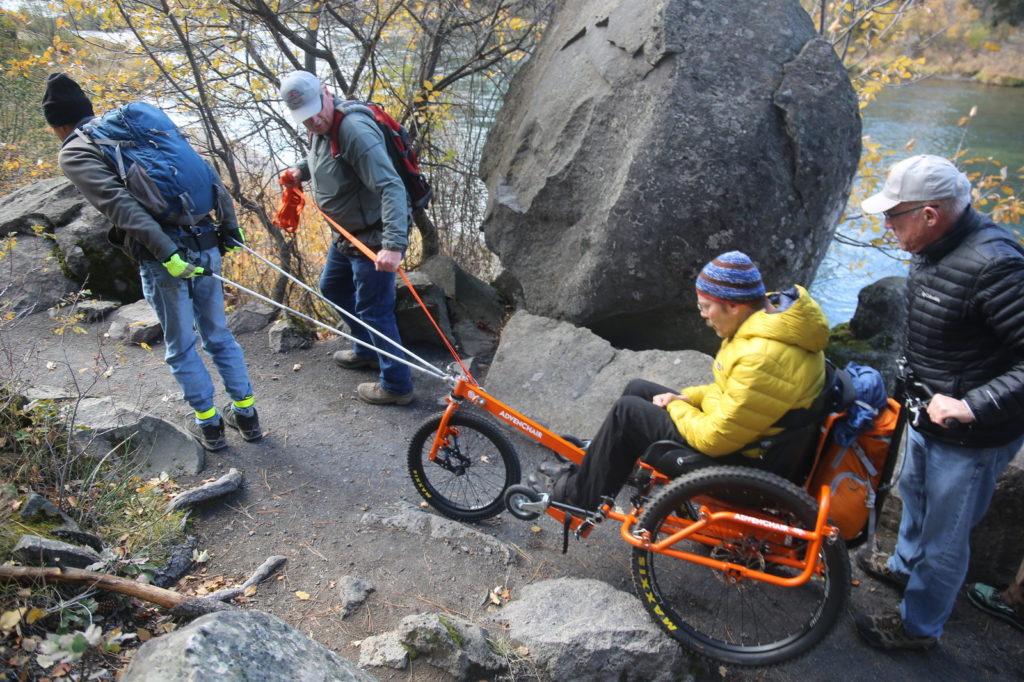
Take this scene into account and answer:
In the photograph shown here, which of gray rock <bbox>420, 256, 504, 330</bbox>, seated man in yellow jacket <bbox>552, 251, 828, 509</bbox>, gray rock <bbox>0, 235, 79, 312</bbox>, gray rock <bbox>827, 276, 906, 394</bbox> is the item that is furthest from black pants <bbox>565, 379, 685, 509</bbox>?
gray rock <bbox>0, 235, 79, 312</bbox>

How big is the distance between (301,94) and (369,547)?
99.2 inches

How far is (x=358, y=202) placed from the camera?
13.5 feet

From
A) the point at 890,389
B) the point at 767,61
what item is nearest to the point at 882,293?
the point at 890,389

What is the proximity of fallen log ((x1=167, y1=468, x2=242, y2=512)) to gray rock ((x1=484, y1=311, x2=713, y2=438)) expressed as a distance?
5.95ft

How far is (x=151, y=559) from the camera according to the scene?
2855 mm

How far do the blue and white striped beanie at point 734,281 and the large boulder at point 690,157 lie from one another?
6.30 ft

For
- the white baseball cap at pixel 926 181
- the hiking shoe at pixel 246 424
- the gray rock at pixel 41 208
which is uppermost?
the white baseball cap at pixel 926 181

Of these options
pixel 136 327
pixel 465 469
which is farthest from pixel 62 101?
pixel 465 469

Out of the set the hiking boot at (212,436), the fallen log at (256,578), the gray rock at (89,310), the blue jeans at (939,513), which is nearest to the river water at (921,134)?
the blue jeans at (939,513)

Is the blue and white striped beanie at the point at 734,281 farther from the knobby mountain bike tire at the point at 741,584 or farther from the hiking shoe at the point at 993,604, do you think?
the hiking shoe at the point at 993,604

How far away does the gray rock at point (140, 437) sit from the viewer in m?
3.59

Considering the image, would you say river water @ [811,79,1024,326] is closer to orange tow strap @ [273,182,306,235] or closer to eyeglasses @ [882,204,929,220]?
eyeglasses @ [882,204,929,220]

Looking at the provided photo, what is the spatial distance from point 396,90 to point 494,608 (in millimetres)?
5522

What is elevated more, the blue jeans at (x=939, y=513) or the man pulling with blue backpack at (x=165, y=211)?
the man pulling with blue backpack at (x=165, y=211)
